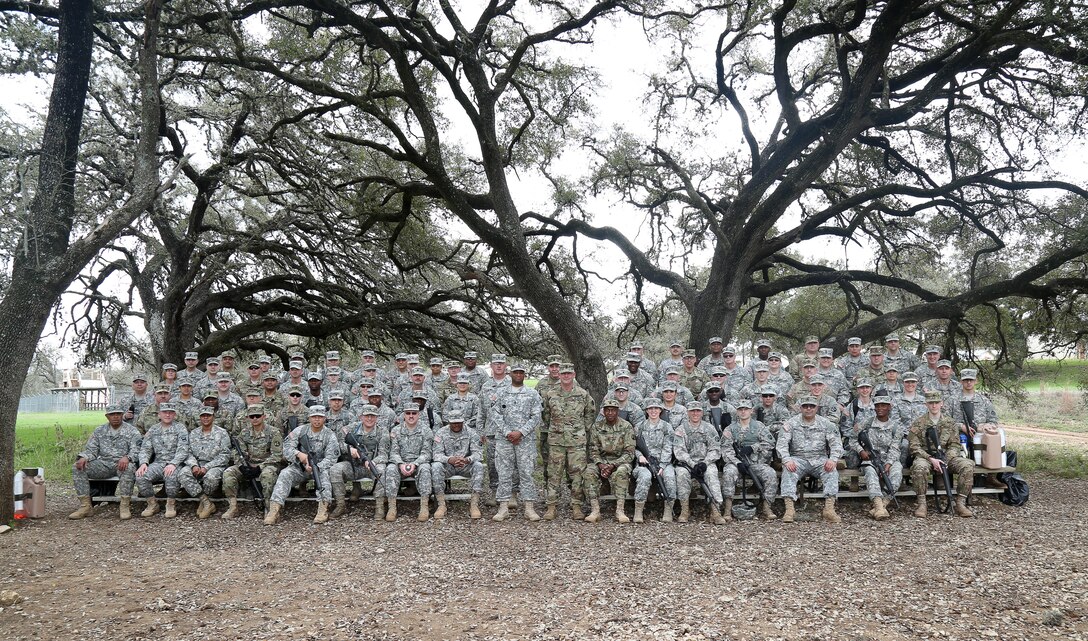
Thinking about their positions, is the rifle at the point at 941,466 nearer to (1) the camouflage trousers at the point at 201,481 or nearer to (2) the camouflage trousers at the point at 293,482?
(2) the camouflage trousers at the point at 293,482

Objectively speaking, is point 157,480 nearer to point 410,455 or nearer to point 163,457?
point 163,457

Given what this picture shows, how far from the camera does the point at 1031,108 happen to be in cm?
1422

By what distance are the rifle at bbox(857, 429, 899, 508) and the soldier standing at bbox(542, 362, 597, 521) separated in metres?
3.45

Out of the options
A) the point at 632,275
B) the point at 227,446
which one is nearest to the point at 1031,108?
the point at 632,275

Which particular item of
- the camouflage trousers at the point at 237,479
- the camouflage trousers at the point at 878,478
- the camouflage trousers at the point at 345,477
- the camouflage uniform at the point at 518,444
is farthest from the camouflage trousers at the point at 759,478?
the camouflage trousers at the point at 237,479

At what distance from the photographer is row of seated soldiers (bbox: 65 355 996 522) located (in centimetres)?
889

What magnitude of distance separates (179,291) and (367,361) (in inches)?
221

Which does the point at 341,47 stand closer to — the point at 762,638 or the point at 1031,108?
the point at 762,638

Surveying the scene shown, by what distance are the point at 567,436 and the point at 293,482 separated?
3.49 meters

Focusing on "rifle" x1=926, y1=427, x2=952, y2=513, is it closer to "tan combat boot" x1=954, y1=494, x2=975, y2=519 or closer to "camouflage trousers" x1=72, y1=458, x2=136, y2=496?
"tan combat boot" x1=954, y1=494, x2=975, y2=519

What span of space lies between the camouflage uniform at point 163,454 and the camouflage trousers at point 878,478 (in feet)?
28.3

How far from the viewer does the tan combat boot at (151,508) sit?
9.32 m

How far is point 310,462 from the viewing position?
9.17 m

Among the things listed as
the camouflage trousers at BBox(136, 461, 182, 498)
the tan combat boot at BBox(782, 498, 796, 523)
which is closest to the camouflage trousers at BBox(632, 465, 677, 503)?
the tan combat boot at BBox(782, 498, 796, 523)
